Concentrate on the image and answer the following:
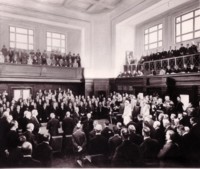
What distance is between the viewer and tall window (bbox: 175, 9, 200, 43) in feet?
32.1

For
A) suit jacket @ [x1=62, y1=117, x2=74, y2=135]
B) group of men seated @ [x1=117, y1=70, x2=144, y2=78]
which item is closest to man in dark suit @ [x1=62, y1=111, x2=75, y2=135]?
suit jacket @ [x1=62, y1=117, x2=74, y2=135]

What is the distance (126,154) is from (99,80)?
10.1m

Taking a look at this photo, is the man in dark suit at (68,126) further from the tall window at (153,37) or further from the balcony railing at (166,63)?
the tall window at (153,37)

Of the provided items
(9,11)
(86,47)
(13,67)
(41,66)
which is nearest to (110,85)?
(86,47)

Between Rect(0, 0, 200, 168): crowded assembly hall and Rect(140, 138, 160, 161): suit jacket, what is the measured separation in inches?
0.8

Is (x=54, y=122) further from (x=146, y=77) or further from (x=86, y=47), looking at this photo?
(x=86, y=47)

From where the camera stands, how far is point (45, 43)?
42.9 feet

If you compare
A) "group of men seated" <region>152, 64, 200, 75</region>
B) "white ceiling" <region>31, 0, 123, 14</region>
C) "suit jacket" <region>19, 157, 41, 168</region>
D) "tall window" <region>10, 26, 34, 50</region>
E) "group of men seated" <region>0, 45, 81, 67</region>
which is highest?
"white ceiling" <region>31, 0, 123, 14</region>

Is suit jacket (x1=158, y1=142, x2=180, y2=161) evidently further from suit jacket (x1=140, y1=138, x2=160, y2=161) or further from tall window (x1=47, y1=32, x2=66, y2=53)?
tall window (x1=47, y1=32, x2=66, y2=53)

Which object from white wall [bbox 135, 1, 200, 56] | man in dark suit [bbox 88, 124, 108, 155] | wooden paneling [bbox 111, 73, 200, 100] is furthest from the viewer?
white wall [bbox 135, 1, 200, 56]

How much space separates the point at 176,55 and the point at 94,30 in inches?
236

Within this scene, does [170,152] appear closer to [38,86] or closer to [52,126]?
[52,126]

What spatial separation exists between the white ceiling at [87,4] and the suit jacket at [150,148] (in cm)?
1002

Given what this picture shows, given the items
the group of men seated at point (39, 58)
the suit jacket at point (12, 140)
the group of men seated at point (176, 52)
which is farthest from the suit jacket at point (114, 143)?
the group of men seated at point (39, 58)
